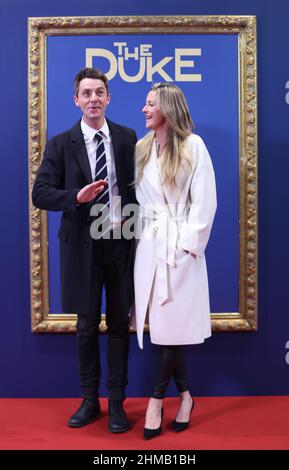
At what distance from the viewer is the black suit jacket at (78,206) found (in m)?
2.69

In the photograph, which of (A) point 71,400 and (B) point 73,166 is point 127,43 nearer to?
(B) point 73,166

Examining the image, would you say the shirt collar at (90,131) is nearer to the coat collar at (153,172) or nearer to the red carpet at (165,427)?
the coat collar at (153,172)

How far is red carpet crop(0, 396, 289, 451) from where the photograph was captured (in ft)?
8.43

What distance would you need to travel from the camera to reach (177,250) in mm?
2607

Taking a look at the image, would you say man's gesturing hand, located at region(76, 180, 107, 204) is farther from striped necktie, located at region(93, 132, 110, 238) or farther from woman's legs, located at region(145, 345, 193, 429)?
woman's legs, located at region(145, 345, 193, 429)

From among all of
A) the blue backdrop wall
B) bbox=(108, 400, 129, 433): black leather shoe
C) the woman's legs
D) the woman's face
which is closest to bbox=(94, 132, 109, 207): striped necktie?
the woman's face

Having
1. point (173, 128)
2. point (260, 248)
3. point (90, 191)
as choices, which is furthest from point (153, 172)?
point (260, 248)

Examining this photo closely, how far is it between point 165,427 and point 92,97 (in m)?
1.66

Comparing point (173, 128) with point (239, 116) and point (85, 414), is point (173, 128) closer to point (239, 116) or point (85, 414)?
point (239, 116)

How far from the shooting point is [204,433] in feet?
8.88

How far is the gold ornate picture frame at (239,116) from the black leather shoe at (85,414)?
19.0 inches

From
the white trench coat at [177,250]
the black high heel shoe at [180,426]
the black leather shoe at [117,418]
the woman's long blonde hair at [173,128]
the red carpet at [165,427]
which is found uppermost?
the woman's long blonde hair at [173,128]

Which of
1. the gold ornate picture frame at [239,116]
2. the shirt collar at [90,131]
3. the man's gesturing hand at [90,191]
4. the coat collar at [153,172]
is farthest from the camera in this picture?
the gold ornate picture frame at [239,116]

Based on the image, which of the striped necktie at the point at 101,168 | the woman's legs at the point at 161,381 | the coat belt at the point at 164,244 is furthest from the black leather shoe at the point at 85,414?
the striped necktie at the point at 101,168
